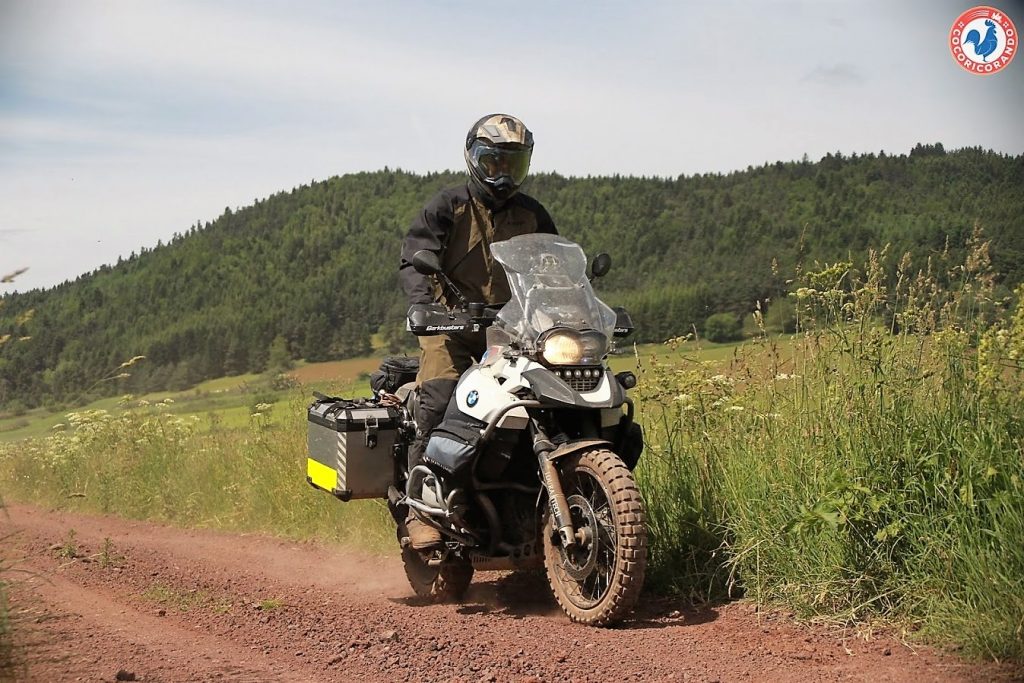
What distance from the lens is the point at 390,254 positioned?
5256 cm

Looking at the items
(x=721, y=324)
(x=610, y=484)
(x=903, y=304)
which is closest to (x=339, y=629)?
(x=610, y=484)

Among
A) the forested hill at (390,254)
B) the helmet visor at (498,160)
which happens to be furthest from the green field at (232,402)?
the helmet visor at (498,160)

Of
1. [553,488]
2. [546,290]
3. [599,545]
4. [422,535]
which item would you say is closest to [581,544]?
[599,545]

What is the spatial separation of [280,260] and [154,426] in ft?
148

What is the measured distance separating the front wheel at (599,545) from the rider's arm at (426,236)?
153cm

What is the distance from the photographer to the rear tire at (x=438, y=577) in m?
6.54

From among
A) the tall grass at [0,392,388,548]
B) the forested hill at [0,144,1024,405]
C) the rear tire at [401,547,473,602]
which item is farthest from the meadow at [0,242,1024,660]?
the tall grass at [0,392,388,548]

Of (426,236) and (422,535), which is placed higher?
(426,236)

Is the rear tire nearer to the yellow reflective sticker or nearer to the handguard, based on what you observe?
the yellow reflective sticker

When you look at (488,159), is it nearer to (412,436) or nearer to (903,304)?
(412,436)

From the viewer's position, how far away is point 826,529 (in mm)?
5289

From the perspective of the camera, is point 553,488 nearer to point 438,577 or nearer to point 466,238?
point 438,577

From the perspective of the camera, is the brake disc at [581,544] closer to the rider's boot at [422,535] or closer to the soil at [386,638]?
the soil at [386,638]

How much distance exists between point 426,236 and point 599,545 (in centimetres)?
219
